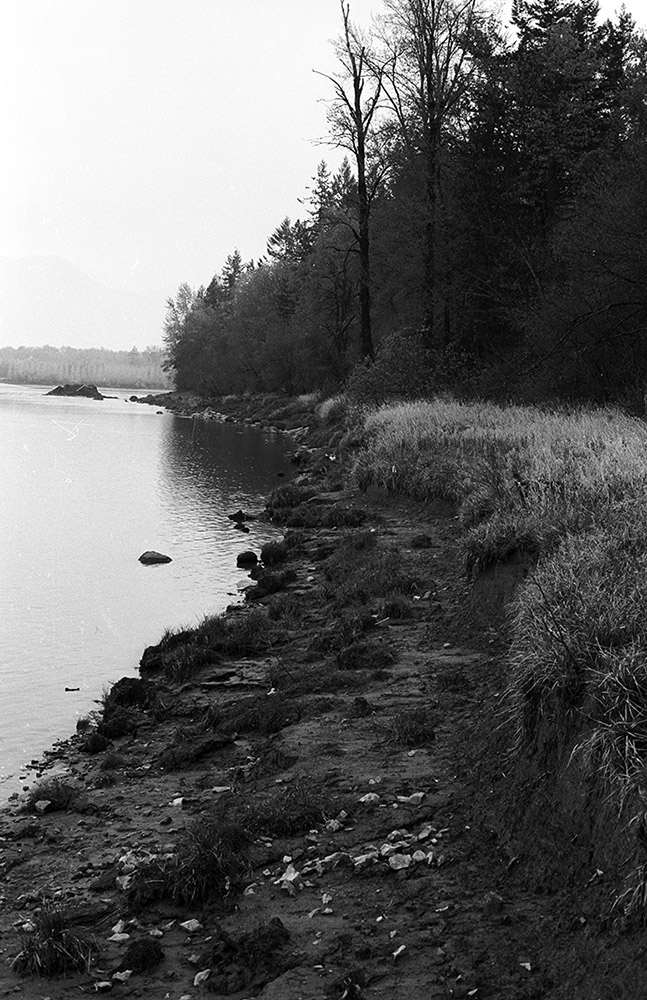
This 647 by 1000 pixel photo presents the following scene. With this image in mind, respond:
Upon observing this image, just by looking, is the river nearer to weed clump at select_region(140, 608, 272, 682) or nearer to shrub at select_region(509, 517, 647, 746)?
weed clump at select_region(140, 608, 272, 682)

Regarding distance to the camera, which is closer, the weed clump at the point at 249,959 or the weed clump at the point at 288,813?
the weed clump at the point at 249,959

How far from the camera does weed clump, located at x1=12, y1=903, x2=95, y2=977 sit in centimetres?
545

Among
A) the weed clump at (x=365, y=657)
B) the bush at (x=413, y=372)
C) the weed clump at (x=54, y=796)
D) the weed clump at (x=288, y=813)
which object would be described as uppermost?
the bush at (x=413, y=372)

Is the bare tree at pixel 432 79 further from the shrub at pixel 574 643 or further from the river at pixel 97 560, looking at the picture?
the shrub at pixel 574 643

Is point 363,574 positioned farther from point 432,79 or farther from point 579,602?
point 432,79

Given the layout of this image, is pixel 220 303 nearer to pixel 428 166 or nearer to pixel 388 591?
pixel 428 166

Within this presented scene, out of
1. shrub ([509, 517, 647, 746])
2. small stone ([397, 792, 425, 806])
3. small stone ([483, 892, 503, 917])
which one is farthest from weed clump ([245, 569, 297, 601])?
small stone ([483, 892, 503, 917])

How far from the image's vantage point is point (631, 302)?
22328 millimetres

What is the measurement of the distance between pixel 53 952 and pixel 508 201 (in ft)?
100

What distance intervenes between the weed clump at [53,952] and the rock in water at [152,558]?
13503 mm

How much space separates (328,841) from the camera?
628 centimetres

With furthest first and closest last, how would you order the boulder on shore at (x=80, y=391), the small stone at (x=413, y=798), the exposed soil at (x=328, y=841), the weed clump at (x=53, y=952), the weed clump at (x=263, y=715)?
the boulder on shore at (x=80, y=391)
the weed clump at (x=263, y=715)
the small stone at (x=413, y=798)
the weed clump at (x=53, y=952)
the exposed soil at (x=328, y=841)

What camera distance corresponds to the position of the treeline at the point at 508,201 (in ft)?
78.0

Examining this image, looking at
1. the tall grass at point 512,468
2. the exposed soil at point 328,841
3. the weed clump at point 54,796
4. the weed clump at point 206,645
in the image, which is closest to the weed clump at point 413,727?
the exposed soil at point 328,841
